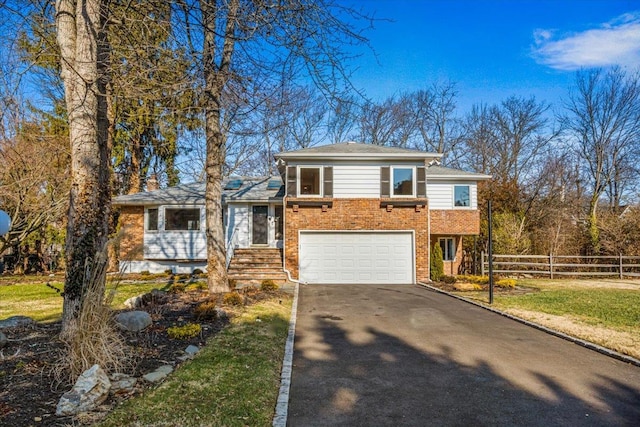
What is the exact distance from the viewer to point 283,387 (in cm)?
458

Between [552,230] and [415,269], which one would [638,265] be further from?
[415,269]

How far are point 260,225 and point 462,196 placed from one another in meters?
9.25

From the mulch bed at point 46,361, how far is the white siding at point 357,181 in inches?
356

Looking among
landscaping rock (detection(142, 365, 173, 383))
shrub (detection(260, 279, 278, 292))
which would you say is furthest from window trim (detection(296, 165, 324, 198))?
landscaping rock (detection(142, 365, 173, 383))

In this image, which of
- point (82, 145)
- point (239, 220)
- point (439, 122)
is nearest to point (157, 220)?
point (239, 220)

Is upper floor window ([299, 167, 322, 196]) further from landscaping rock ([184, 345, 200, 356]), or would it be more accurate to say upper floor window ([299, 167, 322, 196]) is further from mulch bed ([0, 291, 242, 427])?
landscaping rock ([184, 345, 200, 356])

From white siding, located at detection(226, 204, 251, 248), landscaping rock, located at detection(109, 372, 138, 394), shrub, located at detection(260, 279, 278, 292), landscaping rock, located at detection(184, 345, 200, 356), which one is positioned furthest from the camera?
white siding, located at detection(226, 204, 251, 248)

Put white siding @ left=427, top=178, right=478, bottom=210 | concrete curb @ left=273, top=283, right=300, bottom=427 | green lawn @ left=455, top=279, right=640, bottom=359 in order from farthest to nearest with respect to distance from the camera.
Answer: white siding @ left=427, top=178, right=478, bottom=210
green lawn @ left=455, top=279, right=640, bottom=359
concrete curb @ left=273, top=283, right=300, bottom=427

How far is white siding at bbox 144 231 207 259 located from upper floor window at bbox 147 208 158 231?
0.38m

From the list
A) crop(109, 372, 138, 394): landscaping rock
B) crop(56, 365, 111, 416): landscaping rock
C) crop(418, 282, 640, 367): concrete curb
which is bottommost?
crop(418, 282, 640, 367): concrete curb

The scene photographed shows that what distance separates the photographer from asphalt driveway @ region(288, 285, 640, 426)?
3951mm

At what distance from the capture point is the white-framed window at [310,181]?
15.6m

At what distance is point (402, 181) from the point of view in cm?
1573

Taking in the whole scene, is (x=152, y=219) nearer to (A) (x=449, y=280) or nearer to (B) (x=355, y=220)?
(B) (x=355, y=220)
